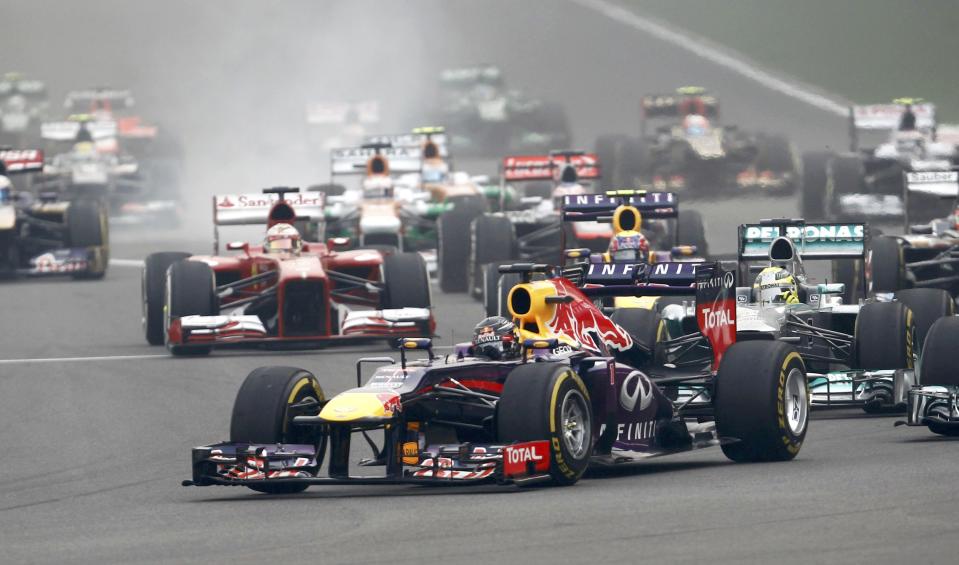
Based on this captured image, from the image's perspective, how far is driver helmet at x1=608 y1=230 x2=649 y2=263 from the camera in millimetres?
24969

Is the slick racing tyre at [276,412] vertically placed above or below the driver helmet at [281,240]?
below

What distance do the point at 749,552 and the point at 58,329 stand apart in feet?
66.2

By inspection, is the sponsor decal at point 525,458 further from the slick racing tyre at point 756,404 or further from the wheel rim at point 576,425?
the slick racing tyre at point 756,404

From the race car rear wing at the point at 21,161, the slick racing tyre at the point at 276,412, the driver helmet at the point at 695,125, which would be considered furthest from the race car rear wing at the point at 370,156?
the slick racing tyre at the point at 276,412

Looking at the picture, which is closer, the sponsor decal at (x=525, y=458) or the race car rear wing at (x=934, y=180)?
the sponsor decal at (x=525, y=458)

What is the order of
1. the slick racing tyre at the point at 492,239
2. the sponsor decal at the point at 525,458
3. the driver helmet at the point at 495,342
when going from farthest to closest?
the slick racing tyre at the point at 492,239 → the driver helmet at the point at 495,342 → the sponsor decal at the point at 525,458

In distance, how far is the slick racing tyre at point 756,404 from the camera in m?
15.9

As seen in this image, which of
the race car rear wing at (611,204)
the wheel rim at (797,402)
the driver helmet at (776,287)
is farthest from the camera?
the race car rear wing at (611,204)

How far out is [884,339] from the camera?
65.0 feet

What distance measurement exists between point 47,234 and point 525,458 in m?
24.3

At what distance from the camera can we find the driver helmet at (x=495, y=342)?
15.7 meters

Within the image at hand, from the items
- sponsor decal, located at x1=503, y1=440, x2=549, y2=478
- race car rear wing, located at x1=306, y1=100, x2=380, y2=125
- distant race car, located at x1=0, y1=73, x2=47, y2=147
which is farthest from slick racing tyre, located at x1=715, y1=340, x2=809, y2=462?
distant race car, located at x1=0, y1=73, x2=47, y2=147

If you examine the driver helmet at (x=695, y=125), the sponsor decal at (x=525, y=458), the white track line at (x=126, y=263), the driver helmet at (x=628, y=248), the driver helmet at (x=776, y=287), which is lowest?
the sponsor decal at (x=525, y=458)

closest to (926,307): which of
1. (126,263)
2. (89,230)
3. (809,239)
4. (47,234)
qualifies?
(809,239)
